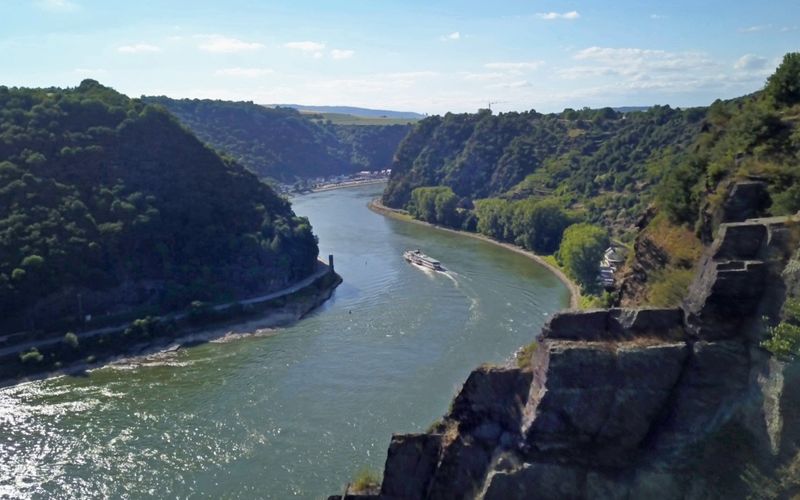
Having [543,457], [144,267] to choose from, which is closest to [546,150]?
[144,267]

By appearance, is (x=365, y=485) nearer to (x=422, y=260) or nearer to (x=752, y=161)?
(x=752, y=161)

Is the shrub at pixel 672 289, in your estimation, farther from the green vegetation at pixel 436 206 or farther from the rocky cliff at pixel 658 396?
the green vegetation at pixel 436 206

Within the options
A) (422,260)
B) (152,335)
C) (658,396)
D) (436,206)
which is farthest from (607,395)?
(436,206)

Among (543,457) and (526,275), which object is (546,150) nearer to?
(526,275)

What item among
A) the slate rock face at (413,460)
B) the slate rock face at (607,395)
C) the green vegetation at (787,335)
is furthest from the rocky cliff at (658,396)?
the slate rock face at (413,460)

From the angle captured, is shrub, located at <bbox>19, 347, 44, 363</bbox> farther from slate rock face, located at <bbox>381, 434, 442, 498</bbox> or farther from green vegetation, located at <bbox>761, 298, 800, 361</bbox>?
green vegetation, located at <bbox>761, 298, 800, 361</bbox>

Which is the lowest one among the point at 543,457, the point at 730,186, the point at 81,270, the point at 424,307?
the point at 424,307
